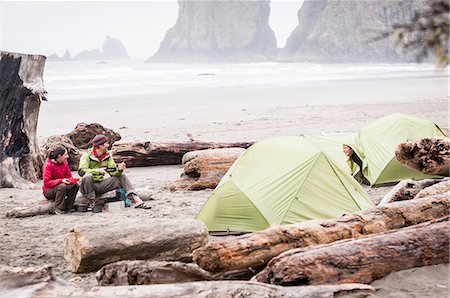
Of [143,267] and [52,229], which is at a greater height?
[143,267]

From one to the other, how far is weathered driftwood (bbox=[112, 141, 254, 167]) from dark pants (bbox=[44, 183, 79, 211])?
3340mm

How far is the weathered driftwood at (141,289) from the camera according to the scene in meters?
3.80

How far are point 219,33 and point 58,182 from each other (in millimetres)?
155170

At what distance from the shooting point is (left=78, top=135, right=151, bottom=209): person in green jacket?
8.23m

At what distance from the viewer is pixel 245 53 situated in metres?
155

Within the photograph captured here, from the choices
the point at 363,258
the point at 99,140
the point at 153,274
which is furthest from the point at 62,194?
the point at 363,258

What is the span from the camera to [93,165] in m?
8.45

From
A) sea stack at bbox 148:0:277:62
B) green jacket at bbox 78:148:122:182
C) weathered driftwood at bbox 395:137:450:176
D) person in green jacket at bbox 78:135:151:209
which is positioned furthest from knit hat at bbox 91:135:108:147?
sea stack at bbox 148:0:277:62

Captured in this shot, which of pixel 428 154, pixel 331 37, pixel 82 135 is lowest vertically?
pixel 82 135

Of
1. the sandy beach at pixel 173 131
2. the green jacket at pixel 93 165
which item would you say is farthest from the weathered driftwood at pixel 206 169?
the green jacket at pixel 93 165

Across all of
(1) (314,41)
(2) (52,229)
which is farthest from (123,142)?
(1) (314,41)

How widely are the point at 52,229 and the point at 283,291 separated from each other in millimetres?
4309

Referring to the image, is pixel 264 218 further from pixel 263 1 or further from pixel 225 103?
pixel 263 1

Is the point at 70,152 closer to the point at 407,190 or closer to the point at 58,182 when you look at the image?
the point at 58,182
